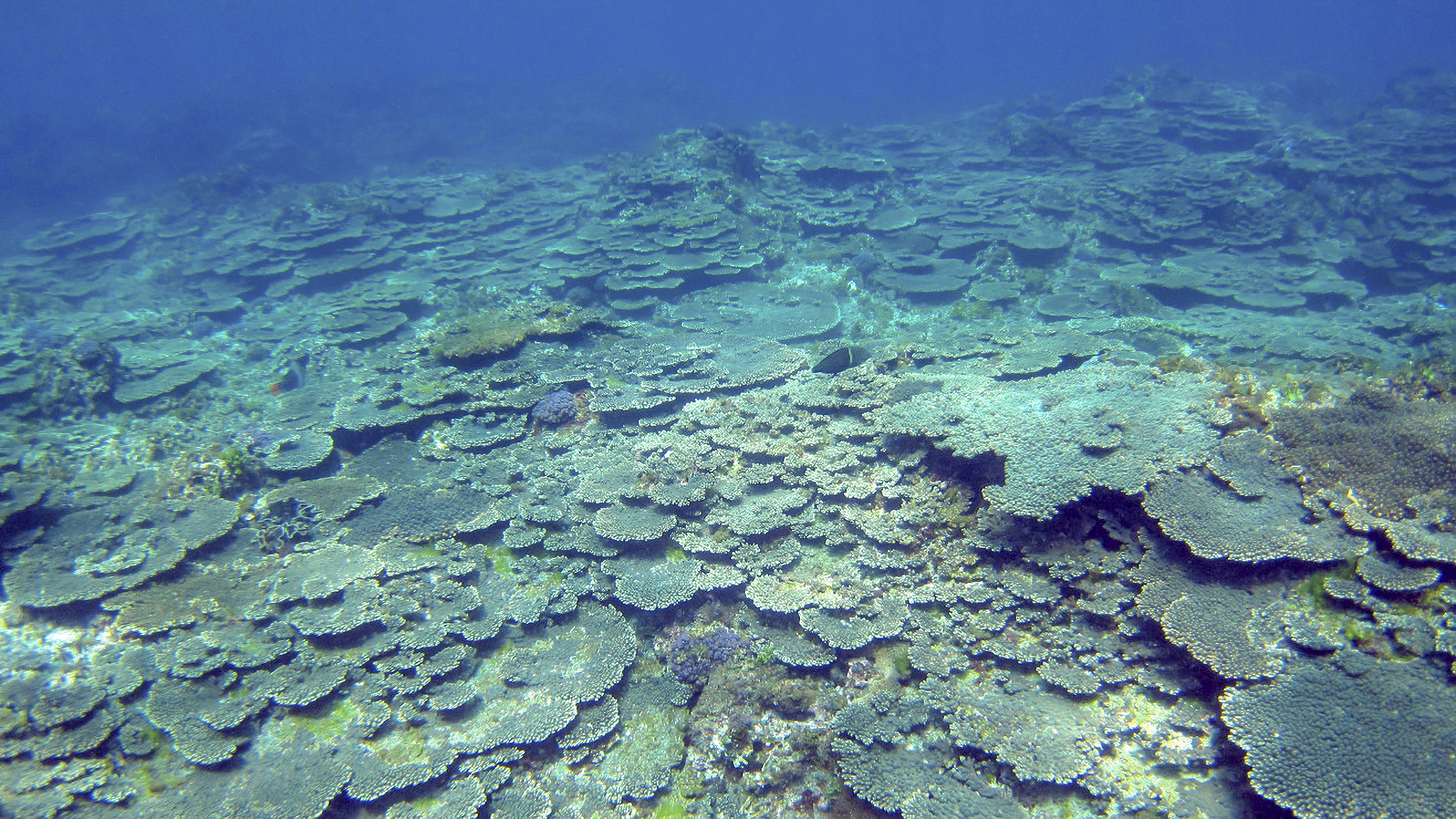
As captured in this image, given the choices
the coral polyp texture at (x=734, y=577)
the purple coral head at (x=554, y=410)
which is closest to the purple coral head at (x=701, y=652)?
the coral polyp texture at (x=734, y=577)

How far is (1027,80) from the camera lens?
5962 centimetres

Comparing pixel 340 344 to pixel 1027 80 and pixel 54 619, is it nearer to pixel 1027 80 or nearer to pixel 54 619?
pixel 54 619

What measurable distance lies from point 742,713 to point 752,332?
8094 millimetres

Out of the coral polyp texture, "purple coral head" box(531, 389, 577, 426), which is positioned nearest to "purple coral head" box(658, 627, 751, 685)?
the coral polyp texture

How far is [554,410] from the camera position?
341 inches

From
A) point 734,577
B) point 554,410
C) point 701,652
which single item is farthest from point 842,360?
point 701,652

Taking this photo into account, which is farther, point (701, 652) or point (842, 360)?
point (842, 360)

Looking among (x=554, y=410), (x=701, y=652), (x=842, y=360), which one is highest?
(x=842, y=360)

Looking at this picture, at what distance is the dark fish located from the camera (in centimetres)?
854

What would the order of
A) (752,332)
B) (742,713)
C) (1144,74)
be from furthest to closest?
(1144,74) → (752,332) → (742,713)

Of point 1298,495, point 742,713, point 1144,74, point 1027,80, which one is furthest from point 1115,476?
point 1027,80

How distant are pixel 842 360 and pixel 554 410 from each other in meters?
4.19

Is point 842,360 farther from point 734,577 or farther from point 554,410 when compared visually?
point 554,410

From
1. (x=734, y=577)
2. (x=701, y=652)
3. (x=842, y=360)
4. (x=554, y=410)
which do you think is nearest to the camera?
(x=701, y=652)
